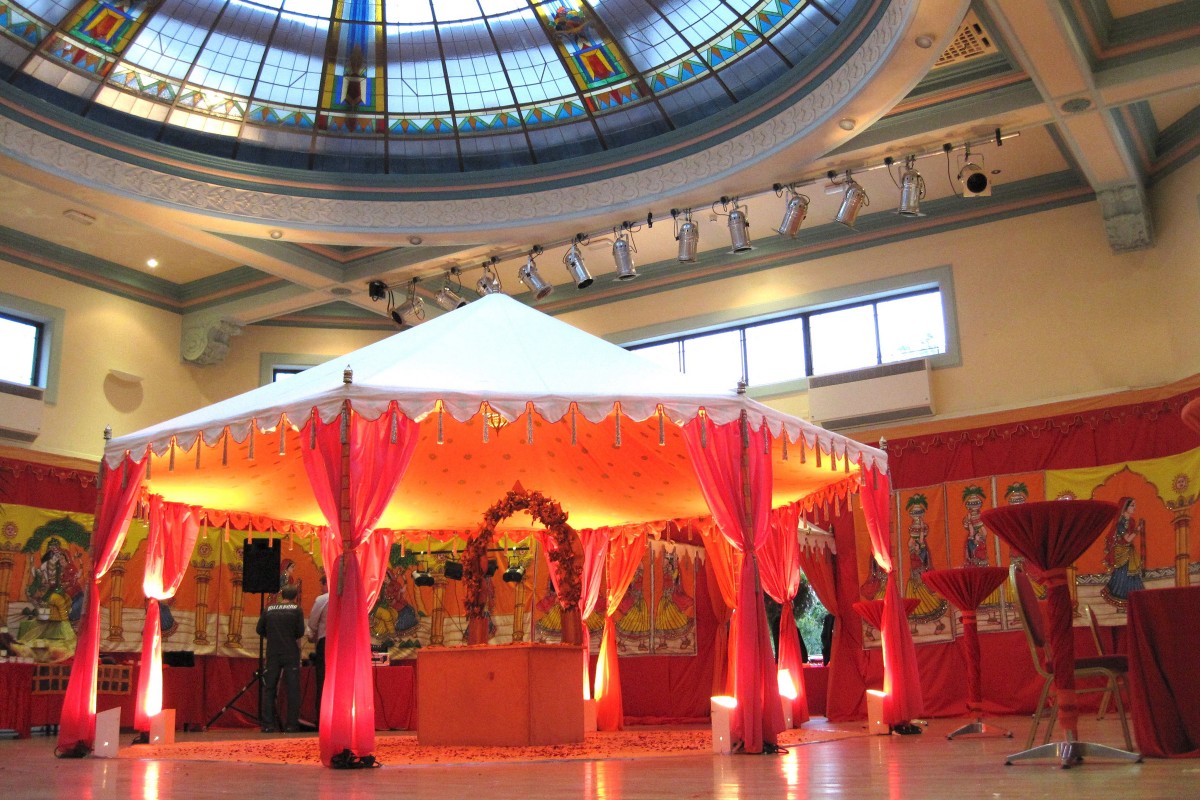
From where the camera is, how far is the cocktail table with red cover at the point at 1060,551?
5.22 m

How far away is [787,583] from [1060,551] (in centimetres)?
482

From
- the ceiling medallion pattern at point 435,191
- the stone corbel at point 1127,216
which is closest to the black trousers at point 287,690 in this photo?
the ceiling medallion pattern at point 435,191

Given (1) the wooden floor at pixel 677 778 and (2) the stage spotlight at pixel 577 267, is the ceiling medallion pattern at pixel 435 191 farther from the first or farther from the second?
(1) the wooden floor at pixel 677 778

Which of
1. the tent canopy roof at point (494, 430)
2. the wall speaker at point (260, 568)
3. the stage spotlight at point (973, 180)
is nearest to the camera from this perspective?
the tent canopy roof at point (494, 430)

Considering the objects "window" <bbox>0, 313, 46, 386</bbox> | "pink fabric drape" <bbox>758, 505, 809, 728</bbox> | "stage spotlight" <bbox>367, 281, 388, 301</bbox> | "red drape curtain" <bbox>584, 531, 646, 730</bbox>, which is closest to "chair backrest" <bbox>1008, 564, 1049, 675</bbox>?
"pink fabric drape" <bbox>758, 505, 809, 728</bbox>

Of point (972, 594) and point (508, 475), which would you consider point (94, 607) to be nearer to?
point (508, 475)

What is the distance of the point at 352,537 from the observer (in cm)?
709

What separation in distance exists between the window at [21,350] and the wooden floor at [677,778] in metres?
6.28

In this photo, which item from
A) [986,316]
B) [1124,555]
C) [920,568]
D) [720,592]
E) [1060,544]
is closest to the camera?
[1060,544]

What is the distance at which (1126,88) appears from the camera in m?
9.59

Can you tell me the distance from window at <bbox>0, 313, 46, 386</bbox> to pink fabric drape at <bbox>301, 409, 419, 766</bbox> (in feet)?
23.3

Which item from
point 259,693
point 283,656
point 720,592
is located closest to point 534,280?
point 720,592

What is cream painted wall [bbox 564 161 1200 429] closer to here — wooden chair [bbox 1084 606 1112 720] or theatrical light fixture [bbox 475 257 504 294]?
wooden chair [bbox 1084 606 1112 720]

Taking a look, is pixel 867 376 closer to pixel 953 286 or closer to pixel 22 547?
pixel 953 286
